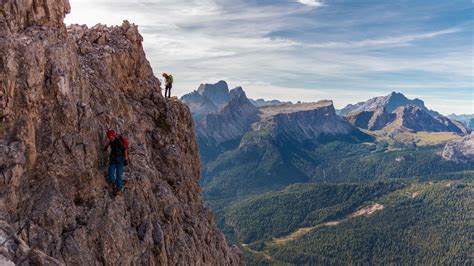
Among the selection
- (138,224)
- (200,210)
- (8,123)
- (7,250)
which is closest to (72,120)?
(8,123)

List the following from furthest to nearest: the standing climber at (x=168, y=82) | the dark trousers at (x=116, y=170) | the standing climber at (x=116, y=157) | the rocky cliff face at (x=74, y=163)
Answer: the standing climber at (x=168, y=82) < the dark trousers at (x=116, y=170) < the standing climber at (x=116, y=157) < the rocky cliff face at (x=74, y=163)

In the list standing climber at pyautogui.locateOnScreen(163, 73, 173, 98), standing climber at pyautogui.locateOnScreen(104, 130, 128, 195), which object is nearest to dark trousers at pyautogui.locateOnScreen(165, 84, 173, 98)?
standing climber at pyautogui.locateOnScreen(163, 73, 173, 98)

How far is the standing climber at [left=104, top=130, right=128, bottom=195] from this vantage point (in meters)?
30.5

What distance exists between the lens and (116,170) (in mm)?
31344

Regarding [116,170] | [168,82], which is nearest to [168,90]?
[168,82]

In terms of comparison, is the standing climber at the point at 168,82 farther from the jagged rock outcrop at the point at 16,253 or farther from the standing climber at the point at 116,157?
the jagged rock outcrop at the point at 16,253

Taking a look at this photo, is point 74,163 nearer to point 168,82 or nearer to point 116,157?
point 116,157

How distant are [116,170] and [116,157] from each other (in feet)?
3.90

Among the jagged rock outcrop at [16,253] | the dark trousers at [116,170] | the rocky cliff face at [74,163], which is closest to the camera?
the jagged rock outcrop at [16,253]

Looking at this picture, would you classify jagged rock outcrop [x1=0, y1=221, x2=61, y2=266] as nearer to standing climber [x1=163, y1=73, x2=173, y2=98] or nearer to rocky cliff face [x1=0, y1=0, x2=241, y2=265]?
rocky cliff face [x1=0, y1=0, x2=241, y2=265]

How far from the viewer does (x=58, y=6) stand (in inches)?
1334

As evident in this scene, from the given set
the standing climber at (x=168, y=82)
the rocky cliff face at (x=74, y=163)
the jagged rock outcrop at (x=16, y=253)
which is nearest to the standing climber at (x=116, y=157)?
the rocky cliff face at (x=74, y=163)

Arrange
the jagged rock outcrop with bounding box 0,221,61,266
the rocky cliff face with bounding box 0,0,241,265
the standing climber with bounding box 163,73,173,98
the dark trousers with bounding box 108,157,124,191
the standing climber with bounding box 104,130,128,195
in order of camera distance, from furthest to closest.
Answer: the standing climber with bounding box 163,73,173,98
the dark trousers with bounding box 108,157,124,191
the standing climber with bounding box 104,130,128,195
the rocky cliff face with bounding box 0,0,241,265
the jagged rock outcrop with bounding box 0,221,61,266

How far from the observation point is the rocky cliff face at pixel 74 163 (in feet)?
84.3
